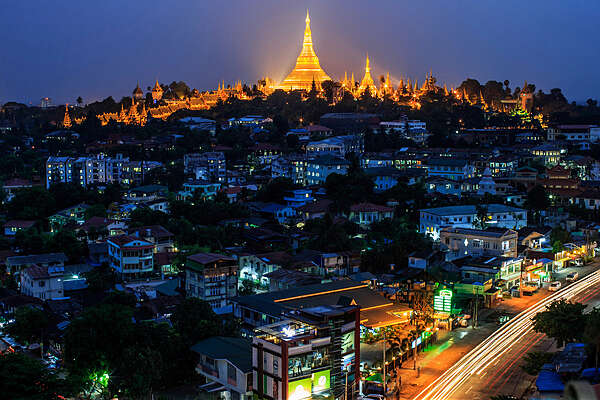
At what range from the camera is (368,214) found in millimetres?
20891

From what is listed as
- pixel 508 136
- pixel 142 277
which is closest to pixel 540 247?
pixel 142 277

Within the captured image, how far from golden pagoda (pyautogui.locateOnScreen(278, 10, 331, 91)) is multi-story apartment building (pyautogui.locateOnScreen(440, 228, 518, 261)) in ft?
92.3

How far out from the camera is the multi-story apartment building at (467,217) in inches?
760

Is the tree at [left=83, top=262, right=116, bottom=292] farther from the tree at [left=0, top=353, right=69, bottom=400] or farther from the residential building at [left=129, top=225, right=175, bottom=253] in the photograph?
the tree at [left=0, top=353, right=69, bottom=400]

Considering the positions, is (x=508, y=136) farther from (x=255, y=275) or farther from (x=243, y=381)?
(x=243, y=381)

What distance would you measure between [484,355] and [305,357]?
384 centimetres

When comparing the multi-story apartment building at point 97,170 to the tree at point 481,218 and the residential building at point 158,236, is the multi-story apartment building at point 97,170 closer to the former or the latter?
the residential building at point 158,236

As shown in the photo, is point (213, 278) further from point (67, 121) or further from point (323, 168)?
point (67, 121)

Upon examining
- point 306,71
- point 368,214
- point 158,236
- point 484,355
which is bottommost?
point 484,355

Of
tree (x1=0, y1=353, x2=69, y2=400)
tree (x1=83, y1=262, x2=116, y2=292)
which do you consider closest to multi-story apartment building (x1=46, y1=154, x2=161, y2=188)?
tree (x1=83, y1=262, x2=116, y2=292)

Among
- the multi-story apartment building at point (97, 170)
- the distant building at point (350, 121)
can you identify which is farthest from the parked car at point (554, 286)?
the distant building at point (350, 121)

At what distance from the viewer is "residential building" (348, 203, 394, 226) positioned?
68.2ft

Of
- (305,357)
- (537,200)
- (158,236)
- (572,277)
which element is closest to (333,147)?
(537,200)

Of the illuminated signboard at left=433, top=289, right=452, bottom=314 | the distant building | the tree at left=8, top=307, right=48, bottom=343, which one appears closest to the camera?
the tree at left=8, top=307, right=48, bottom=343
